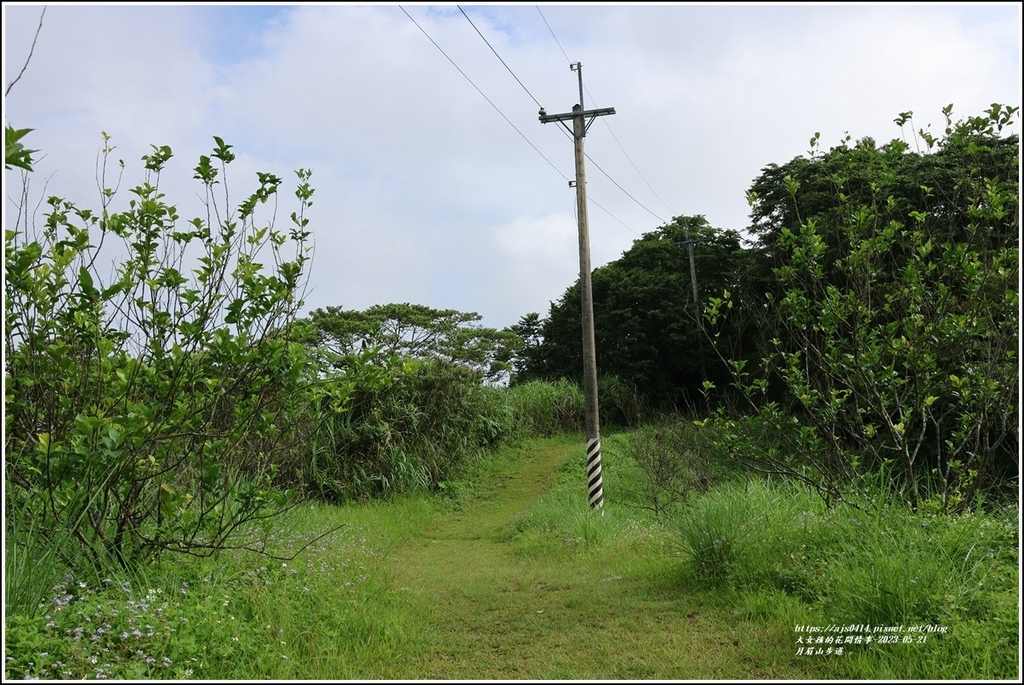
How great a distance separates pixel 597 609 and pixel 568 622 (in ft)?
1.07

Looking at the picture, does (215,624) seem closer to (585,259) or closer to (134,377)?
(134,377)

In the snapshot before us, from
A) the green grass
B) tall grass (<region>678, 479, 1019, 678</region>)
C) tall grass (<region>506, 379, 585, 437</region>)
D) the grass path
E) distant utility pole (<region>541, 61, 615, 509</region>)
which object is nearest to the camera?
the green grass

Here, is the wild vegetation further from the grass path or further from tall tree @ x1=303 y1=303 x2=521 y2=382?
tall tree @ x1=303 y1=303 x2=521 y2=382

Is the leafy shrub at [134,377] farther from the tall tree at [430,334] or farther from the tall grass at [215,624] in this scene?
the tall tree at [430,334]

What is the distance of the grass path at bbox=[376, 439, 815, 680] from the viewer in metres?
4.49

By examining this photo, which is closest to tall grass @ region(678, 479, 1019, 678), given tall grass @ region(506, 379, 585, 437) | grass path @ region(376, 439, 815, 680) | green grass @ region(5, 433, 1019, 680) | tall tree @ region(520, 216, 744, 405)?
green grass @ region(5, 433, 1019, 680)

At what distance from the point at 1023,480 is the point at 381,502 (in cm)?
1009

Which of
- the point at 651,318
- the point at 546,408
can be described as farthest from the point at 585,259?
the point at 651,318

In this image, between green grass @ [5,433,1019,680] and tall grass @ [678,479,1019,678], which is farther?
tall grass @ [678,479,1019,678]

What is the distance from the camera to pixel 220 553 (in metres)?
5.48

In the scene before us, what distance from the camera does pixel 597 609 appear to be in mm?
5641

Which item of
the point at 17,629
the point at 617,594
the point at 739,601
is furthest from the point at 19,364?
the point at 739,601

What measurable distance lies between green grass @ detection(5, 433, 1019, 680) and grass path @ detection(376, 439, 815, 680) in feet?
0.06

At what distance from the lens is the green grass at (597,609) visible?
406 cm
